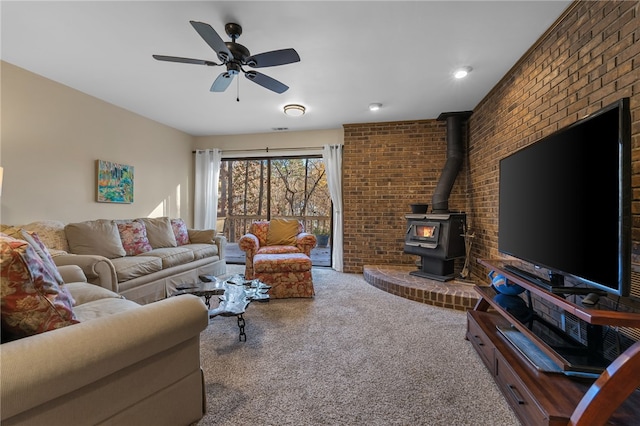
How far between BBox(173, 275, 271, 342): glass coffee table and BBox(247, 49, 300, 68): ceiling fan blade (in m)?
1.78

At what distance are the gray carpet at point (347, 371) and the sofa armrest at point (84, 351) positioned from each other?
1.83ft

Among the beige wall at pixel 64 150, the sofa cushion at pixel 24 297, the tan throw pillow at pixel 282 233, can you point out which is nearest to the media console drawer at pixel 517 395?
the sofa cushion at pixel 24 297

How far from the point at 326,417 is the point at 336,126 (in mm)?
4068

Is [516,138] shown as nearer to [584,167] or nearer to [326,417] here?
[584,167]

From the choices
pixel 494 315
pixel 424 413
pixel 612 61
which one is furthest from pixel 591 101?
pixel 424 413

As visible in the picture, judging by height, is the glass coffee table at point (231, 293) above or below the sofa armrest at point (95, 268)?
below

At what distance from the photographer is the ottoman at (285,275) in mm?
3152

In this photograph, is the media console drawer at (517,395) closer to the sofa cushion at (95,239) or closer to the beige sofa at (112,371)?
the beige sofa at (112,371)

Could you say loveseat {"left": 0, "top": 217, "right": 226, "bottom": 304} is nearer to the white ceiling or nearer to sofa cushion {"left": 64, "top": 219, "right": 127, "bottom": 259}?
sofa cushion {"left": 64, "top": 219, "right": 127, "bottom": 259}

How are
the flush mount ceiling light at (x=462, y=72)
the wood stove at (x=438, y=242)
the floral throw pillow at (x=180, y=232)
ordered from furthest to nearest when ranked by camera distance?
1. the floral throw pillow at (x=180, y=232)
2. the wood stove at (x=438, y=242)
3. the flush mount ceiling light at (x=462, y=72)

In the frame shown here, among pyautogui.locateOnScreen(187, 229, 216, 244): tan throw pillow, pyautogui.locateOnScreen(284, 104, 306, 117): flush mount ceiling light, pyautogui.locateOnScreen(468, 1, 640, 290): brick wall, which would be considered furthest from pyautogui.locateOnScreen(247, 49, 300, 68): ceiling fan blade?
pyautogui.locateOnScreen(187, 229, 216, 244): tan throw pillow

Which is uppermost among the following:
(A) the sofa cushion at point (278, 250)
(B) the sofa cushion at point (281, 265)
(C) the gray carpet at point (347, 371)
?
(A) the sofa cushion at point (278, 250)

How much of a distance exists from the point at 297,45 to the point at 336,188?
251 cm

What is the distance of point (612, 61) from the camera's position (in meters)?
1.55
